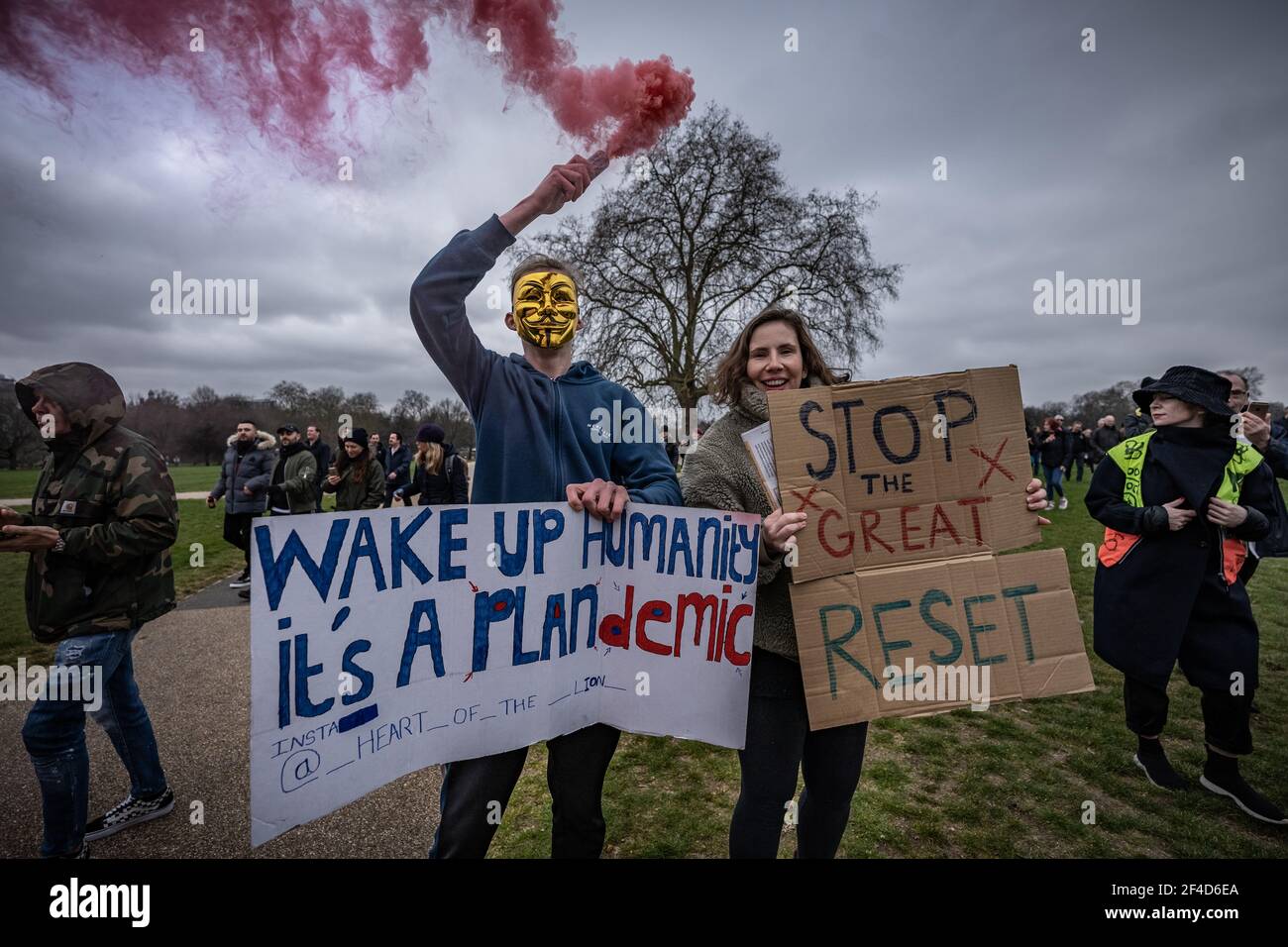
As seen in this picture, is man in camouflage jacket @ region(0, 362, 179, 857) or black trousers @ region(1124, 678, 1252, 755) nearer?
man in camouflage jacket @ region(0, 362, 179, 857)

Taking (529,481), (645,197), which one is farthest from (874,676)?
(645,197)

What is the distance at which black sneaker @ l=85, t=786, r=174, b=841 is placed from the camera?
306cm

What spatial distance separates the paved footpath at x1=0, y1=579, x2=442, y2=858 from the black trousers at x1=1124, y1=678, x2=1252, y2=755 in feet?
14.0

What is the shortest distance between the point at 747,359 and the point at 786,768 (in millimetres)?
1552

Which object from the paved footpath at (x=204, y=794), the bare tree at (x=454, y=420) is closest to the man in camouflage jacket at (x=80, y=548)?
the paved footpath at (x=204, y=794)

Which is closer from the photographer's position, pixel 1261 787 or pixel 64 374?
pixel 64 374

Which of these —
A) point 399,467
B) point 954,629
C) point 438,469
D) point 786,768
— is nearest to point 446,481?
point 438,469

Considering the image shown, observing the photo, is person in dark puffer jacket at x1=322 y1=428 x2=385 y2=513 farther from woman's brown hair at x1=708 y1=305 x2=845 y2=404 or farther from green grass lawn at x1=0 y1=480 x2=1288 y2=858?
woman's brown hair at x1=708 y1=305 x2=845 y2=404

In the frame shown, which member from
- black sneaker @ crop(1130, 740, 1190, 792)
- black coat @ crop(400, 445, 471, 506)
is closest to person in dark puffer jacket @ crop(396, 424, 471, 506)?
black coat @ crop(400, 445, 471, 506)

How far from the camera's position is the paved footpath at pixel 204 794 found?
3.03 meters

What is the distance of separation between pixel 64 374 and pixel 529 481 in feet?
7.80

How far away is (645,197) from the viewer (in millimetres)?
18953

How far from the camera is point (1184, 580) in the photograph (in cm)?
337
